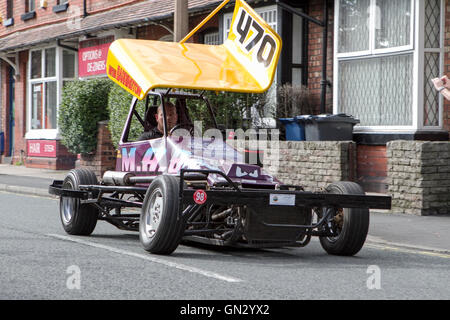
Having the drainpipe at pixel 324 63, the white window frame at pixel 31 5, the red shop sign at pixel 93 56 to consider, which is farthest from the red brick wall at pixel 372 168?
the white window frame at pixel 31 5

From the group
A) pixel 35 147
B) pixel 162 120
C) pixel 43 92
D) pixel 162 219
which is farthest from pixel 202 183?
pixel 43 92

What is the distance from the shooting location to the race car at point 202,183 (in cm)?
736

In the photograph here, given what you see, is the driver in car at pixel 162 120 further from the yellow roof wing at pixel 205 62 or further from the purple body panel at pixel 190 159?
the yellow roof wing at pixel 205 62

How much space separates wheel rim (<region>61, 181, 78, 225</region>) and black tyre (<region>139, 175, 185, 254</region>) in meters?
1.76

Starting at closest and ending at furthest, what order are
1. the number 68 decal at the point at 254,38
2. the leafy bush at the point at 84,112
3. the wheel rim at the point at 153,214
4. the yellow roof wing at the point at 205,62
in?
the wheel rim at the point at 153,214, the yellow roof wing at the point at 205,62, the number 68 decal at the point at 254,38, the leafy bush at the point at 84,112

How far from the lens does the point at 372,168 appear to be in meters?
14.1

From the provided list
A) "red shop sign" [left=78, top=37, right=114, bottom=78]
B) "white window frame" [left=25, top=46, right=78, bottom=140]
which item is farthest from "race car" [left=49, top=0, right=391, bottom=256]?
"white window frame" [left=25, top=46, right=78, bottom=140]

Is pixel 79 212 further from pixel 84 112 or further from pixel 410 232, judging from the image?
pixel 84 112

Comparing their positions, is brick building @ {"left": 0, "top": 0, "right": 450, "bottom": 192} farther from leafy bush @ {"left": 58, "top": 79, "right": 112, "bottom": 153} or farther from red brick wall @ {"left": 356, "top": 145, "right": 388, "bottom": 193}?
leafy bush @ {"left": 58, "top": 79, "right": 112, "bottom": 153}

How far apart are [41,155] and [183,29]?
12615 millimetres

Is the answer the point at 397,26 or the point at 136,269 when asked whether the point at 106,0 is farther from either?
the point at 136,269

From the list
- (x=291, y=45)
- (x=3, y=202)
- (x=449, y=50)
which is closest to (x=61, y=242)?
(x=3, y=202)

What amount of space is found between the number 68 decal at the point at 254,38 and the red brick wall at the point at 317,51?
6.26 m

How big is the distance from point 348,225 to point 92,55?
669 inches
